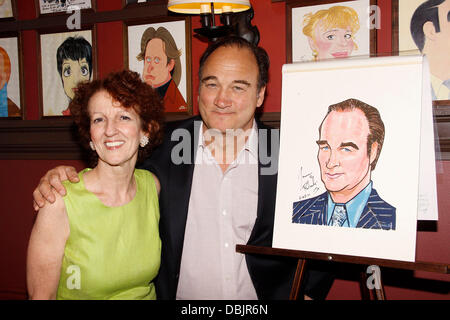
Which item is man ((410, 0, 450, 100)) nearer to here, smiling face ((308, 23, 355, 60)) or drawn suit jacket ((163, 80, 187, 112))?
smiling face ((308, 23, 355, 60))

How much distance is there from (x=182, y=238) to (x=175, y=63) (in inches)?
54.9

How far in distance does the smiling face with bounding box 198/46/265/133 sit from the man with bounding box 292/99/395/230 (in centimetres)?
51

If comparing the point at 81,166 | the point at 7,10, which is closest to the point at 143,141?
the point at 81,166

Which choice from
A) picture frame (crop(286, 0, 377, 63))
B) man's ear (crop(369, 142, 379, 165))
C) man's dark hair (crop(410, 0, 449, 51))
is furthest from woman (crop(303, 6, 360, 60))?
man's ear (crop(369, 142, 379, 165))

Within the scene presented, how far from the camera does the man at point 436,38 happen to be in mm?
2176

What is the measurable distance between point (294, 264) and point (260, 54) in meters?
1.12

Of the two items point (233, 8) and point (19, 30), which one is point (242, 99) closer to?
point (233, 8)

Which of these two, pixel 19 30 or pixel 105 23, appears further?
pixel 19 30

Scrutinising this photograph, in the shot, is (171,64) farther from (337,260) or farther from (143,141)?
(337,260)

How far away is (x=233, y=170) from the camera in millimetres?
2031

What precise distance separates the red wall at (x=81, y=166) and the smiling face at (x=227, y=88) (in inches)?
25.6

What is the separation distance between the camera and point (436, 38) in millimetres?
2191
